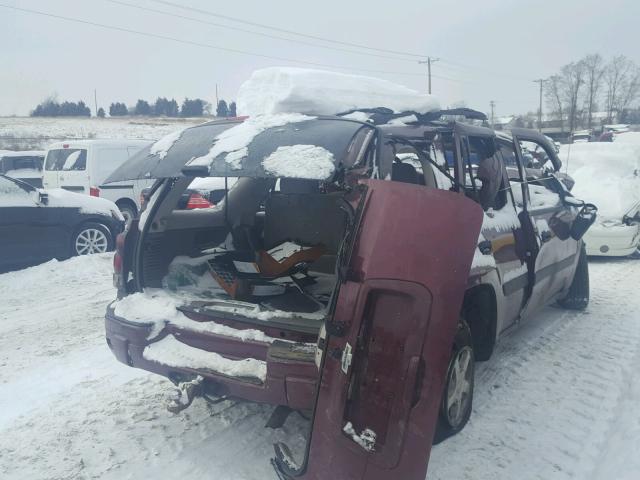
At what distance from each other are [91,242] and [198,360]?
21.3 ft

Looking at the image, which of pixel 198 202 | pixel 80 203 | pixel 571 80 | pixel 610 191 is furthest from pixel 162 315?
pixel 571 80

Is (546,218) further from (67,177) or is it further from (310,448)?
(67,177)

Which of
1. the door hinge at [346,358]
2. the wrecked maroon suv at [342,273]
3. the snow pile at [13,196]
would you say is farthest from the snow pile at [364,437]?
the snow pile at [13,196]

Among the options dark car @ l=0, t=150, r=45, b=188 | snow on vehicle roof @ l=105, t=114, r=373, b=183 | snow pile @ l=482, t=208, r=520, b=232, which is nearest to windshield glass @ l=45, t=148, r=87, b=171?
dark car @ l=0, t=150, r=45, b=188

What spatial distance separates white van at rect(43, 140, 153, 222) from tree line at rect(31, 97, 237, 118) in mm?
51510

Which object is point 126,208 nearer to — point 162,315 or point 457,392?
point 162,315

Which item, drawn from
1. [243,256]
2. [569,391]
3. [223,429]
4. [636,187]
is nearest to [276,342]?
[223,429]

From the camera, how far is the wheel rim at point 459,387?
336cm

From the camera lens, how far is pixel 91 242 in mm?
9008

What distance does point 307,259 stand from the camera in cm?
434

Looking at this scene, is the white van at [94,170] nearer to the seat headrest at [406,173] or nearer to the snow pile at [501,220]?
the seat headrest at [406,173]

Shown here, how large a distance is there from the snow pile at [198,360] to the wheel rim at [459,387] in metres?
1.13

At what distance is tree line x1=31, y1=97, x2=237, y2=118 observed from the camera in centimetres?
A: 6381

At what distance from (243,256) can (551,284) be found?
2746mm
